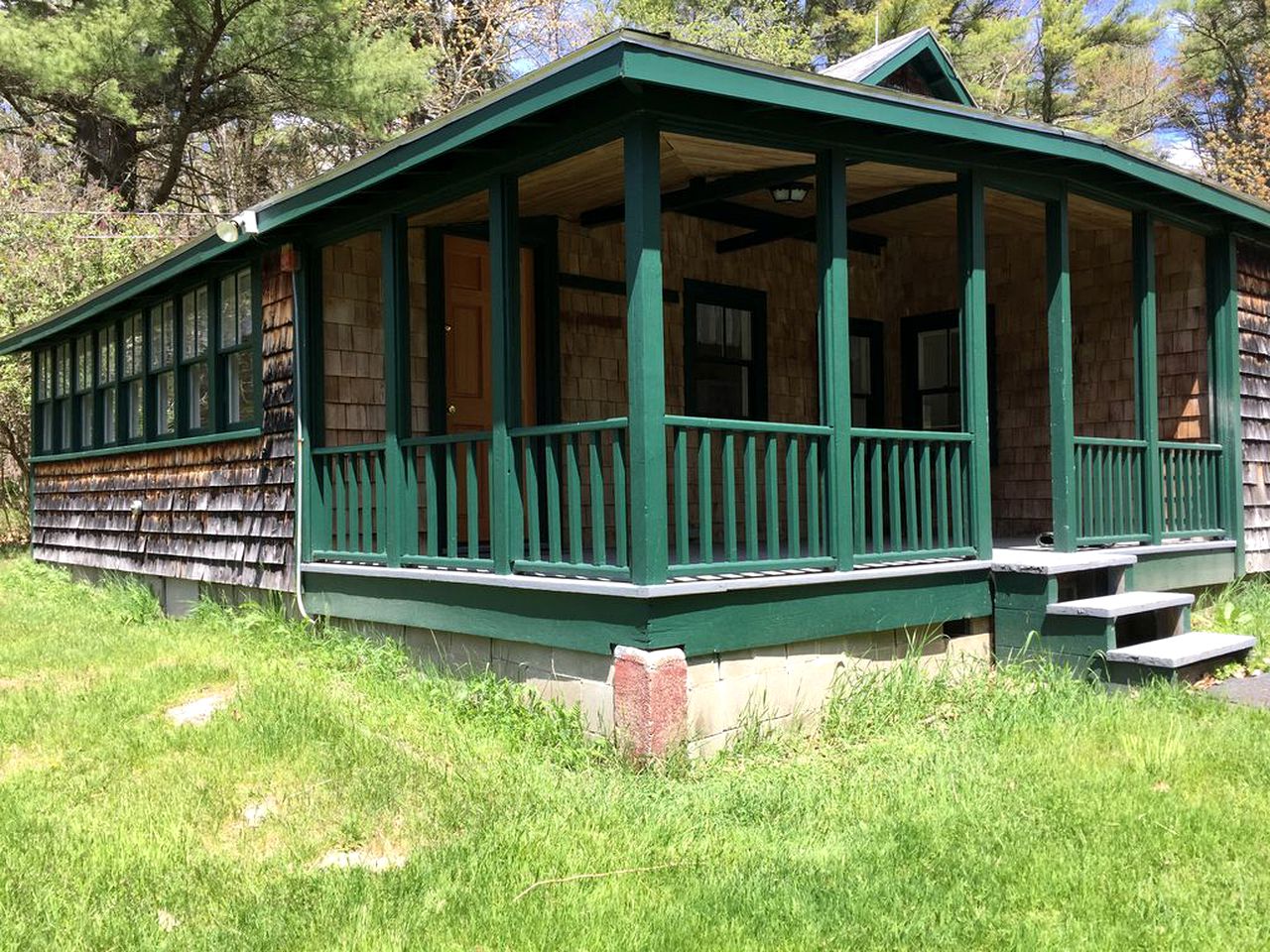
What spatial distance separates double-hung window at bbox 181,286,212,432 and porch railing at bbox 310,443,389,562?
1840 mm

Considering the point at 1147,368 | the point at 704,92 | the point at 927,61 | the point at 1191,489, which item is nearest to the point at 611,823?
the point at 704,92

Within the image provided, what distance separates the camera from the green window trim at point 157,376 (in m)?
8.59

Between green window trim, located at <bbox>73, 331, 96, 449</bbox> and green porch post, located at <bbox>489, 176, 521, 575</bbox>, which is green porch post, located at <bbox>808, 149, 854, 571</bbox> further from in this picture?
green window trim, located at <bbox>73, 331, 96, 449</bbox>

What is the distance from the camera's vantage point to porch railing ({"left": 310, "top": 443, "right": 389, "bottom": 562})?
23.2 ft

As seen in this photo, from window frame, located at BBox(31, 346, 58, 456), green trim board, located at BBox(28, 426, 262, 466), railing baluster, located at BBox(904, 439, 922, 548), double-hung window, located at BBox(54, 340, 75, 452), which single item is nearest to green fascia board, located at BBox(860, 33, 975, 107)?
railing baluster, located at BBox(904, 439, 922, 548)

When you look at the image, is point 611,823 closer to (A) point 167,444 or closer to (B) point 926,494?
(B) point 926,494

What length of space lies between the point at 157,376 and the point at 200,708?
16.4ft

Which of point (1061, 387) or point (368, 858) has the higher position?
point (1061, 387)

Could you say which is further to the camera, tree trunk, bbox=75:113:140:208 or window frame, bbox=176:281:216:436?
tree trunk, bbox=75:113:140:208

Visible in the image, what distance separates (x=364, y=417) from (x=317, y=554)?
3.23 ft

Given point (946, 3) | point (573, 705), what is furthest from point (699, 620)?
point (946, 3)

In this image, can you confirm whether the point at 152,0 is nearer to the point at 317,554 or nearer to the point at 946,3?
the point at 317,554

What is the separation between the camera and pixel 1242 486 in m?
8.59

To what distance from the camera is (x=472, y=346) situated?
27.5ft
